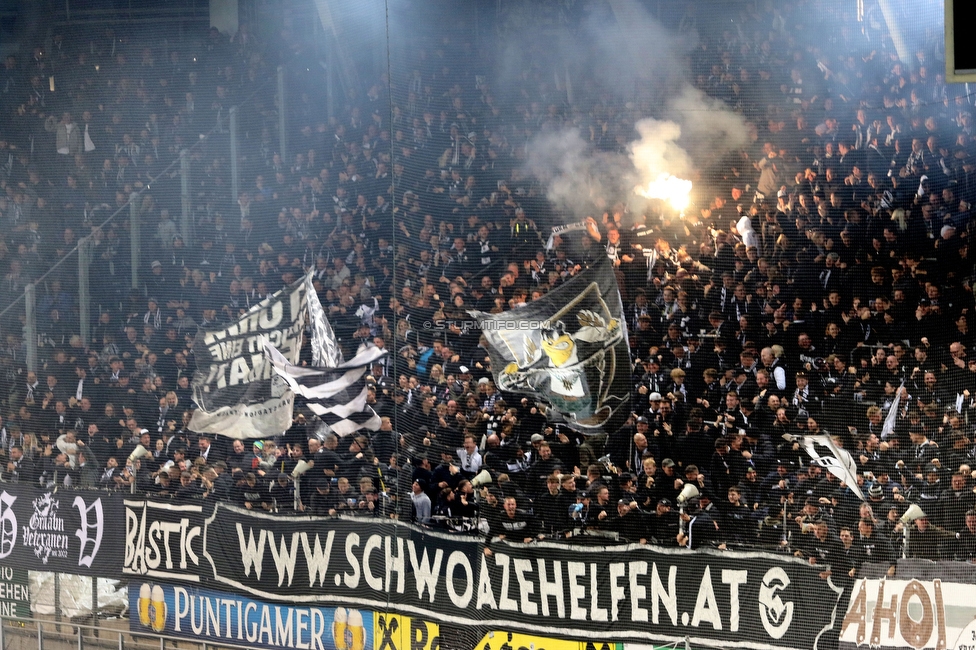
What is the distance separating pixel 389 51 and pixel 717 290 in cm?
294

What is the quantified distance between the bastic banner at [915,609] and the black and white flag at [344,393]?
3305 millimetres

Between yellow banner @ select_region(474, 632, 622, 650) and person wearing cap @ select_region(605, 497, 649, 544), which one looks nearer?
yellow banner @ select_region(474, 632, 622, 650)

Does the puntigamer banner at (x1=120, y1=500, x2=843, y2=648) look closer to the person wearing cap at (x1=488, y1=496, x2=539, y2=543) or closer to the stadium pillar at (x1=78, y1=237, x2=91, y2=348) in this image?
the person wearing cap at (x1=488, y1=496, x2=539, y2=543)

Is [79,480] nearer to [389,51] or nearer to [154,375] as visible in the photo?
[154,375]

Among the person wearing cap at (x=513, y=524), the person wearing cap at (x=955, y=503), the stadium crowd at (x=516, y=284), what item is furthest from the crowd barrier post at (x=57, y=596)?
the person wearing cap at (x=955, y=503)

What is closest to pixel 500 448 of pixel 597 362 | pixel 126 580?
pixel 597 362

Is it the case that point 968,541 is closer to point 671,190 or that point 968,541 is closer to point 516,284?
point 671,190

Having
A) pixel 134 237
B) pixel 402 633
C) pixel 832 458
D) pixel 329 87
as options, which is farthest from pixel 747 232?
pixel 134 237

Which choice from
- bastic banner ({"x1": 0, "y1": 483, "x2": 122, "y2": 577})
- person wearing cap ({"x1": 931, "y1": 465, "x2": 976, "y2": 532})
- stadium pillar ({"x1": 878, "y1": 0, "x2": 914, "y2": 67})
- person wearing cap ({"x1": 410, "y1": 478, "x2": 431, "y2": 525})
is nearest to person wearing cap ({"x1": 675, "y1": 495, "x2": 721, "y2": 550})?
person wearing cap ({"x1": 931, "y1": 465, "x2": 976, "y2": 532})

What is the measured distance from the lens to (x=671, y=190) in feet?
23.1

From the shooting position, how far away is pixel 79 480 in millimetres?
7961

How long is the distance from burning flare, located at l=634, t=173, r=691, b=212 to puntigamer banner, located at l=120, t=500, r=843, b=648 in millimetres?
2263

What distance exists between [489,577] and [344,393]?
5.34 feet

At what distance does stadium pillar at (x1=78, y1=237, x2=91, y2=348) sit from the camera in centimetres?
830
